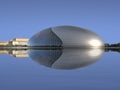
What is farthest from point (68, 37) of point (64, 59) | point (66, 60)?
point (66, 60)

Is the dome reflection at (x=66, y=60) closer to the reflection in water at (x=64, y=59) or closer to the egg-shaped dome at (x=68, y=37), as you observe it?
the reflection in water at (x=64, y=59)

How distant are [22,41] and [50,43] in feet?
240

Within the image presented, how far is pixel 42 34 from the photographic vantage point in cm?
6719

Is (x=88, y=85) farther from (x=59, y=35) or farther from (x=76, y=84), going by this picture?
(x=59, y=35)

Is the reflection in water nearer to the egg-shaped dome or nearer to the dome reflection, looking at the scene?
the dome reflection

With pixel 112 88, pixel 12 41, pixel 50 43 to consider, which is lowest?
pixel 112 88

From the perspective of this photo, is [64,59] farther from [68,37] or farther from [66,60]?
[68,37]

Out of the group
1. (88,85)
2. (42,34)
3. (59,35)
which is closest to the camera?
(88,85)

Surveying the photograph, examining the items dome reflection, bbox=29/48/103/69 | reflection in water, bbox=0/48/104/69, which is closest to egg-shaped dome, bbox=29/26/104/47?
reflection in water, bbox=0/48/104/69

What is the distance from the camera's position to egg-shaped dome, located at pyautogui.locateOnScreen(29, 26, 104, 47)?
6272 cm

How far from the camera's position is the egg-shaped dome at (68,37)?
206ft

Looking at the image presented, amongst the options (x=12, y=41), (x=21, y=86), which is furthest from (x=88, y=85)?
(x=12, y=41)

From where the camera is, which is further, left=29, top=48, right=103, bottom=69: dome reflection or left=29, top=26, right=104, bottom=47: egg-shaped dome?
left=29, top=26, right=104, bottom=47: egg-shaped dome

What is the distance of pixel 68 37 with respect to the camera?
6303 cm
